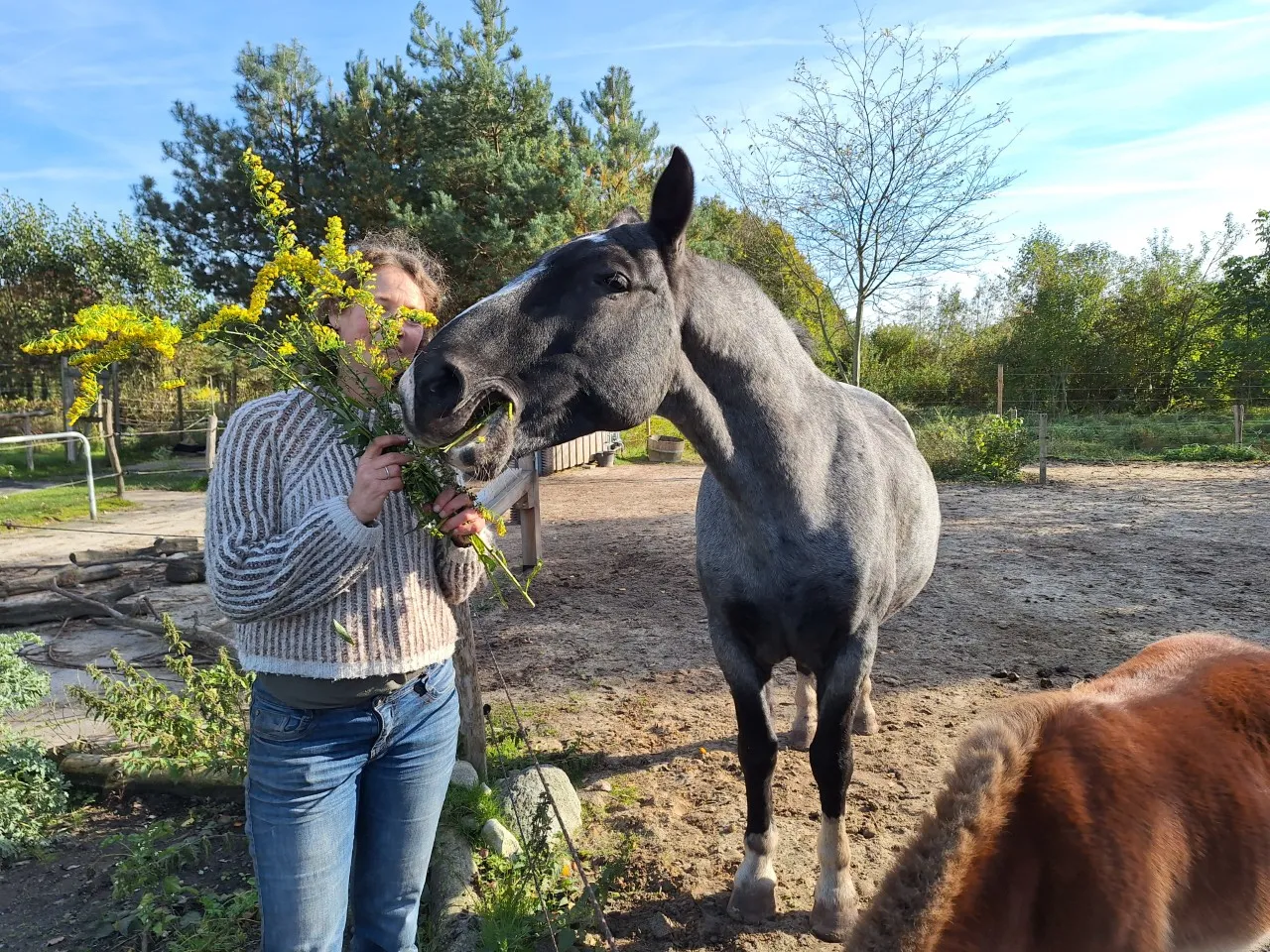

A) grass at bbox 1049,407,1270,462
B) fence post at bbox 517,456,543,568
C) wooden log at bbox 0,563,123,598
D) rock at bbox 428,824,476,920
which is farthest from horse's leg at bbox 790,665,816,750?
grass at bbox 1049,407,1270,462

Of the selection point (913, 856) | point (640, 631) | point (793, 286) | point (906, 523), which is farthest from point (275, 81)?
point (913, 856)

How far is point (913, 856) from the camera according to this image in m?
1.14

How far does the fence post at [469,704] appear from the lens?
306cm

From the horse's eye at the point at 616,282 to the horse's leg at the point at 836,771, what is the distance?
1.40 meters

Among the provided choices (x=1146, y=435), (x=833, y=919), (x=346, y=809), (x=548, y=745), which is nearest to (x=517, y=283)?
(x=346, y=809)

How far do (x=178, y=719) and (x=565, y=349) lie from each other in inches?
108

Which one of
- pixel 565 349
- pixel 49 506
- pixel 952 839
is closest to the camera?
pixel 952 839

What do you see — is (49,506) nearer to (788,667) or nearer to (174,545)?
(174,545)

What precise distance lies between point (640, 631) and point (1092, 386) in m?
20.9

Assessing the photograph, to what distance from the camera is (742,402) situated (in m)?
2.11

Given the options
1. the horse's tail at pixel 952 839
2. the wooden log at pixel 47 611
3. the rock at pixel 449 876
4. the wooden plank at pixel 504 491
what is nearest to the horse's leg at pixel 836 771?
the horse's tail at pixel 952 839

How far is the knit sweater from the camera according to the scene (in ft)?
4.55

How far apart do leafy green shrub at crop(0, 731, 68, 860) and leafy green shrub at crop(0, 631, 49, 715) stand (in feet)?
0.64

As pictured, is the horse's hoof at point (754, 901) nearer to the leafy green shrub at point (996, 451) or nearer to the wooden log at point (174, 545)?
the wooden log at point (174, 545)
